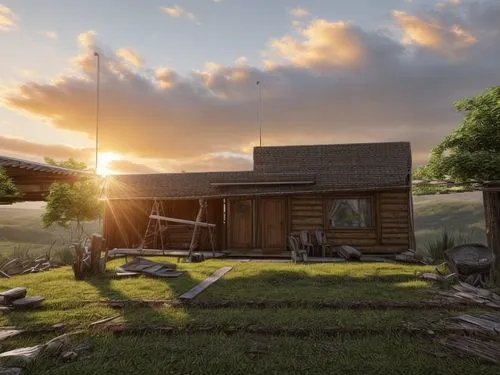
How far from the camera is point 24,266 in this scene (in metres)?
15.1

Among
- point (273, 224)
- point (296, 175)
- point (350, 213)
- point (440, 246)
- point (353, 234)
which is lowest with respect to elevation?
point (440, 246)

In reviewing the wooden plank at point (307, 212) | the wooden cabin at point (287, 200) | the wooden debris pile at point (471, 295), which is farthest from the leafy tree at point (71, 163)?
the wooden debris pile at point (471, 295)

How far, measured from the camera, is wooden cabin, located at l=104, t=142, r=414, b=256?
1770cm

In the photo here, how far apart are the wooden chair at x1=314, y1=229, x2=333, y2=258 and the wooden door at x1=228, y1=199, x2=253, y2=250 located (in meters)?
3.53

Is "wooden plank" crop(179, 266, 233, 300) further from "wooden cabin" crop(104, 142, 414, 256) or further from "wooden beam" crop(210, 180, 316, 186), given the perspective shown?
"wooden beam" crop(210, 180, 316, 186)

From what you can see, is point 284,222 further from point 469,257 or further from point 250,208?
point 469,257

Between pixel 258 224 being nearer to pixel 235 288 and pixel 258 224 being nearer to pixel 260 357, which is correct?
pixel 235 288

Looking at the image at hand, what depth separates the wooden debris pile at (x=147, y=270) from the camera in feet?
38.0

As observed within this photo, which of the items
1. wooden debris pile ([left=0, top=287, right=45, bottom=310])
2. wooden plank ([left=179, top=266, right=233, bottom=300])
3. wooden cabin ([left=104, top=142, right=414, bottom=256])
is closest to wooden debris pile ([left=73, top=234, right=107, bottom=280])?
wooden debris pile ([left=0, top=287, right=45, bottom=310])

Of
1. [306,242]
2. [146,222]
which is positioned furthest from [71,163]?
[306,242]

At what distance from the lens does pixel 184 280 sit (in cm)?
1081

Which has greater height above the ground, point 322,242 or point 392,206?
point 392,206

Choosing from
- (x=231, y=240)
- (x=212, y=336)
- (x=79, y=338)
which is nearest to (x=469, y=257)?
(x=212, y=336)

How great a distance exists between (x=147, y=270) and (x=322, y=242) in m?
8.70
